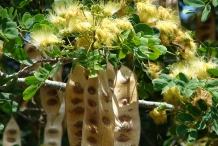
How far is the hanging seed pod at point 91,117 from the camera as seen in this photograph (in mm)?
3176

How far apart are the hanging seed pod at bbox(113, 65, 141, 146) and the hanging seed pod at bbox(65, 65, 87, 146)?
0.57 ft

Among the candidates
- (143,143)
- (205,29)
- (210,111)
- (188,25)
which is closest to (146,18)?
(210,111)

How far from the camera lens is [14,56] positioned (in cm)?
349

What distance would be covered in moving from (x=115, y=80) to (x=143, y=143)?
9.74ft

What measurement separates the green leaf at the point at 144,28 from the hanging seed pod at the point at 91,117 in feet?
1.31

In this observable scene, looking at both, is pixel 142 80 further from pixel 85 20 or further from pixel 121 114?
pixel 85 20

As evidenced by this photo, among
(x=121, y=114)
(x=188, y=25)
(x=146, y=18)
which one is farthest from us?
(x=188, y=25)

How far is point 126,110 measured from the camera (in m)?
3.34

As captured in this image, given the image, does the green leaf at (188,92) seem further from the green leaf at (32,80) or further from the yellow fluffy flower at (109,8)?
the green leaf at (32,80)

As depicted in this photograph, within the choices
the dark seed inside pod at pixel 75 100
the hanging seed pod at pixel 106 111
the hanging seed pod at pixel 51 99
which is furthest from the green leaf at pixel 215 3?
the hanging seed pod at pixel 51 99

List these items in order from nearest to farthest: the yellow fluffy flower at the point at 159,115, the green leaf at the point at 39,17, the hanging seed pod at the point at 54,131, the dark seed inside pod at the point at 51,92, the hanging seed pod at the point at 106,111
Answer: the hanging seed pod at the point at 106,111, the green leaf at the point at 39,17, the yellow fluffy flower at the point at 159,115, the dark seed inside pod at the point at 51,92, the hanging seed pod at the point at 54,131

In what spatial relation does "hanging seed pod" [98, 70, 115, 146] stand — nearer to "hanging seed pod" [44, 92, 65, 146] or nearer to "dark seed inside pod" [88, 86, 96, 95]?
"dark seed inside pod" [88, 86, 96, 95]

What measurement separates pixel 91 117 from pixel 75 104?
0.61 feet

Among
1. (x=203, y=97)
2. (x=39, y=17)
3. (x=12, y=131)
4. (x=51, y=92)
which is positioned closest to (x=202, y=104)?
(x=203, y=97)
